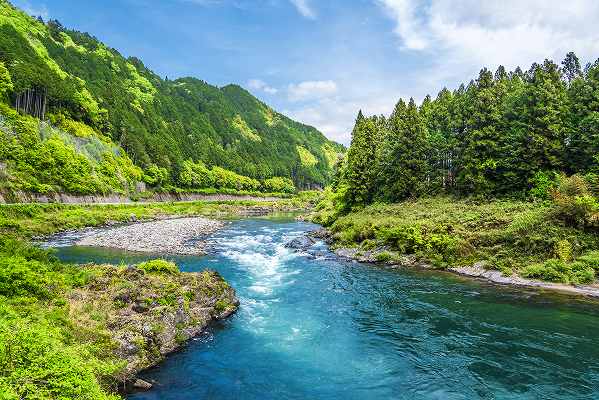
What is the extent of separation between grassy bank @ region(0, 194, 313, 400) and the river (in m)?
2.19

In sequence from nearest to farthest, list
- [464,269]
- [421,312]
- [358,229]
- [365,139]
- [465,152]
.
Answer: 1. [421,312]
2. [464,269]
3. [358,229]
4. [465,152]
5. [365,139]

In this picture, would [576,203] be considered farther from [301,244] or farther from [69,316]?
[69,316]

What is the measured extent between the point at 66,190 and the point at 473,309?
248ft

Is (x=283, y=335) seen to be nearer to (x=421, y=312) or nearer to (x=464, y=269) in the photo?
(x=421, y=312)

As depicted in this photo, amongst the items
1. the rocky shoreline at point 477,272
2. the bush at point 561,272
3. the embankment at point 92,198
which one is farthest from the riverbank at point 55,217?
the bush at point 561,272

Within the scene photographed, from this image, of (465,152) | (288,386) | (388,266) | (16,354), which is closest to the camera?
(16,354)

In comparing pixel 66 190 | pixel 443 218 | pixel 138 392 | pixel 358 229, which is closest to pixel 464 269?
pixel 443 218

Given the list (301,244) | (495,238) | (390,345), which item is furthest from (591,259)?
(301,244)

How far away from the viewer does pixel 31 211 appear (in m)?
53.9

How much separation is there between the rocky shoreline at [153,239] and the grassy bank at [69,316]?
16513 millimetres

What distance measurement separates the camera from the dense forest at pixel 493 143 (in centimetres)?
3941

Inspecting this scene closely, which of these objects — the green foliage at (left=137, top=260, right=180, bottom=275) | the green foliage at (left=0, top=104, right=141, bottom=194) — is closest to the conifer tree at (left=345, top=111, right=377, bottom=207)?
the green foliage at (left=137, top=260, right=180, bottom=275)

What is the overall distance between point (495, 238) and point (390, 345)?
19.3 meters

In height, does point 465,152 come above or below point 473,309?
above
